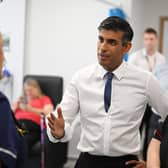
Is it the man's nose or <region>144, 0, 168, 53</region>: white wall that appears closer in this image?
the man's nose

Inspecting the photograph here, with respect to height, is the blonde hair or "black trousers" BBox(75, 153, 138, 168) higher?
the blonde hair

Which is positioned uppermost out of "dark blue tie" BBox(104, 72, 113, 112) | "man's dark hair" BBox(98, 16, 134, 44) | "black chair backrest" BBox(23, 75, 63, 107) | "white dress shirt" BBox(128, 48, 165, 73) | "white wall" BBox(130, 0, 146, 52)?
"white wall" BBox(130, 0, 146, 52)

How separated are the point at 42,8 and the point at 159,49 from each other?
194 centimetres

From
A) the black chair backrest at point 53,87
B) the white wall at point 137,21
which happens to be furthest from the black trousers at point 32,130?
the white wall at point 137,21

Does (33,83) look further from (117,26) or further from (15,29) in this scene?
(117,26)

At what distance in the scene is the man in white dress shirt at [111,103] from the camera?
185cm

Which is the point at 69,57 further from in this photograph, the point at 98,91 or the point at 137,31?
the point at 98,91

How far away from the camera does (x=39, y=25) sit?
4582 millimetres

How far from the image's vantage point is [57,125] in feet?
5.83

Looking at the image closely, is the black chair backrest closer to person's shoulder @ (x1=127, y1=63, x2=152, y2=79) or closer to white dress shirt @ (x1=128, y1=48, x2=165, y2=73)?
white dress shirt @ (x1=128, y1=48, x2=165, y2=73)

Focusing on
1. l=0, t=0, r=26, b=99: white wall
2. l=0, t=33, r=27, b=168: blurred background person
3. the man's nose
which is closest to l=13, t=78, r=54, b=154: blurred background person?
l=0, t=0, r=26, b=99: white wall

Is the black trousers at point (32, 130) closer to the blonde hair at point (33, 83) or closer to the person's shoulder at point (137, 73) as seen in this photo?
the blonde hair at point (33, 83)

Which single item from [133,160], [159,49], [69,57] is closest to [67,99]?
[133,160]

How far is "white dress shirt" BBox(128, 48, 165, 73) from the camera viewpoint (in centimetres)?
425
